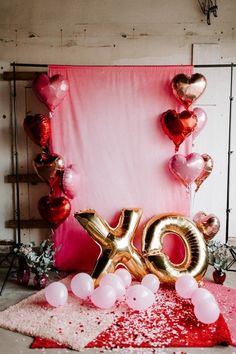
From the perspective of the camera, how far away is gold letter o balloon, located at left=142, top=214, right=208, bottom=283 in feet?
10.8

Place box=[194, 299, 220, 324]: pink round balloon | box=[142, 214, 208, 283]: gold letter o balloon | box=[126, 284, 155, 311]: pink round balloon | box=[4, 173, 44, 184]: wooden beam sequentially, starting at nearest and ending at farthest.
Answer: box=[194, 299, 220, 324]: pink round balloon, box=[126, 284, 155, 311]: pink round balloon, box=[142, 214, 208, 283]: gold letter o balloon, box=[4, 173, 44, 184]: wooden beam

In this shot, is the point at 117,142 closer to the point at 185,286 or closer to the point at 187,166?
the point at 187,166

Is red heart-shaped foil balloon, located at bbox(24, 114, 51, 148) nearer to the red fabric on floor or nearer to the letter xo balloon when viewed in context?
the letter xo balloon

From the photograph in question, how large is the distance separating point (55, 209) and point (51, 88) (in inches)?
42.1

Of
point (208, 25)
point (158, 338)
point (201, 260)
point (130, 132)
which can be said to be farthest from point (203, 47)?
point (158, 338)

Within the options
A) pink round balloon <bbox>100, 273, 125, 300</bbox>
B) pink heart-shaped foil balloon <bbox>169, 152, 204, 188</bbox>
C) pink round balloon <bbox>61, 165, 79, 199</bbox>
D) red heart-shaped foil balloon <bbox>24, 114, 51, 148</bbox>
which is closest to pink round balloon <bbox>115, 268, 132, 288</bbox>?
pink round balloon <bbox>100, 273, 125, 300</bbox>

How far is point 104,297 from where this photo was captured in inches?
109

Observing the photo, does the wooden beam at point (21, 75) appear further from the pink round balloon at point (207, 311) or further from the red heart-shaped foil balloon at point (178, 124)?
the pink round balloon at point (207, 311)

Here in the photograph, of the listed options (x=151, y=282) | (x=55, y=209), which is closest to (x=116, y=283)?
(x=151, y=282)

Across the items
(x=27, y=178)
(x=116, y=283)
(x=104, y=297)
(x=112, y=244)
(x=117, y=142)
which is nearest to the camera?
(x=104, y=297)

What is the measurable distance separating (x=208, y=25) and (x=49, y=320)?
3045mm

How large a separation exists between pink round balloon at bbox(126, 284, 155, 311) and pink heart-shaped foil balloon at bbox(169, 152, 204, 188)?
113 cm

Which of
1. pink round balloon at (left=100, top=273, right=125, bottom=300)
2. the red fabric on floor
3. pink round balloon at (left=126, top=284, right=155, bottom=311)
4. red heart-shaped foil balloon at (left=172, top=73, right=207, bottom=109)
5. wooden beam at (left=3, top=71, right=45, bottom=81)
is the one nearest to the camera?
the red fabric on floor

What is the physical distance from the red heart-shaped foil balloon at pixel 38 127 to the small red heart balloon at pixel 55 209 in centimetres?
52
